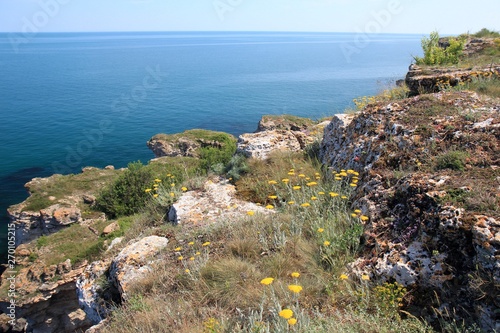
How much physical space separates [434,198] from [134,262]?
554cm

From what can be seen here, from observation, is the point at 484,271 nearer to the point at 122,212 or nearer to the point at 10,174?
the point at 122,212

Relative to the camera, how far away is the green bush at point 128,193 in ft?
62.7

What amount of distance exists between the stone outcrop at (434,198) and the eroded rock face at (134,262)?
13.4 feet

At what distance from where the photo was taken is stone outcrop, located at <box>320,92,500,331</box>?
3.58 meters

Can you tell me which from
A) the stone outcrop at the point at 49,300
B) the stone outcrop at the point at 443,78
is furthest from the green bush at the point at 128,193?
the stone outcrop at the point at 443,78

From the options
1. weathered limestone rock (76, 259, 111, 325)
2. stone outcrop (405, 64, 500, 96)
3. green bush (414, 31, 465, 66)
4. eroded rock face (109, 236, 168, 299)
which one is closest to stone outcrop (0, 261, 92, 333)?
weathered limestone rock (76, 259, 111, 325)

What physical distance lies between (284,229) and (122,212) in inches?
636

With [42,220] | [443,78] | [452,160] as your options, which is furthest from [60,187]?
[452,160]

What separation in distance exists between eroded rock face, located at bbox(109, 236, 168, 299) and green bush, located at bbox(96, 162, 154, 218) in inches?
453

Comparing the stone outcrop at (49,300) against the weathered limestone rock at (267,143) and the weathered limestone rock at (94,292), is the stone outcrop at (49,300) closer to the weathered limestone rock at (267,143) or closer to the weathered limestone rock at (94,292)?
the weathered limestone rock at (94,292)

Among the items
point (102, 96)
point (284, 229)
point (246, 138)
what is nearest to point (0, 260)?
point (246, 138)

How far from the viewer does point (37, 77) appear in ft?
319

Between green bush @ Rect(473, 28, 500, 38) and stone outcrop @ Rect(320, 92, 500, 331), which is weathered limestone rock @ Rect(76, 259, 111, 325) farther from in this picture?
green bush @ Rect(473, 28, 500, 38)

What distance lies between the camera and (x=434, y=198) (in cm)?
432
